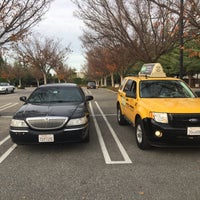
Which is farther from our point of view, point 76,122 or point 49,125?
point 76,122

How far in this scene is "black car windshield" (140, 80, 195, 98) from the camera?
6.93 meters

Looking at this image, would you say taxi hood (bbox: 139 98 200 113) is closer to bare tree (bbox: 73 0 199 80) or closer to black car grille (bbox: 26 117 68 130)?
black car grille (bbox: 26 117 68 130)

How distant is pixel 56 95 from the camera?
736 cm

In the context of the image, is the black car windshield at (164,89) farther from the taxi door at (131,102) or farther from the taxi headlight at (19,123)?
the taxi headlight at (19,123)

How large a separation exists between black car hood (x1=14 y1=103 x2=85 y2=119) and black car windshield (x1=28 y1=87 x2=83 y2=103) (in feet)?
1.59

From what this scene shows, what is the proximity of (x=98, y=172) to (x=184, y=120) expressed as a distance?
207 centimetres

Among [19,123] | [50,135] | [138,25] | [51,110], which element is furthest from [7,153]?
[138,25]

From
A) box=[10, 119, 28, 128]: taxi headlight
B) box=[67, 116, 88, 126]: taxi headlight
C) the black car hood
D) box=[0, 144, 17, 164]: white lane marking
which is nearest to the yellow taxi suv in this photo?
box=[67, 116, 88, 126]: taxi headlight

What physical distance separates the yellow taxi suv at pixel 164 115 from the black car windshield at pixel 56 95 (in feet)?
5.00

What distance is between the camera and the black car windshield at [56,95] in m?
7.13

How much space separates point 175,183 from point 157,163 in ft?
3.16

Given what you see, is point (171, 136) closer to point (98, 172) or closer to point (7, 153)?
point (98, 172)

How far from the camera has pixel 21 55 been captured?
37.8 meters

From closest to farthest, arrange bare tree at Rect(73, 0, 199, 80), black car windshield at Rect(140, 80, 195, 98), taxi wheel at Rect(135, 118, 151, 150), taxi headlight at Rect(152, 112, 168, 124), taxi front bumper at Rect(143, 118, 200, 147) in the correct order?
1. taxi front bumper at Rect(143, 118, 200, 147)
2. taxi headlight at Rect(152, 112, 168, 124)
3. taxi wheel at Rect(135, 118, 151, 150)
4. black car windshield at Rect(140, 80, 195, 98)
5. bare tree at Rect(73, 0, 199, 80)
